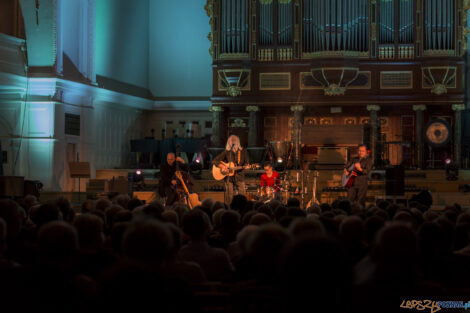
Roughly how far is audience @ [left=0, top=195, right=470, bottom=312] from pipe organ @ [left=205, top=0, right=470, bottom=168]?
12785mm

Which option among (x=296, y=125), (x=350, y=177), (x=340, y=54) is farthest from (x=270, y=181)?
(x=340, y=54)

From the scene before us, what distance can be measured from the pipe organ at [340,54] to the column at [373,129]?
0.08 metres

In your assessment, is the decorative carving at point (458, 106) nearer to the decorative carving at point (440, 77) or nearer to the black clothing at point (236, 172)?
the decorative carving at point (440, 77)

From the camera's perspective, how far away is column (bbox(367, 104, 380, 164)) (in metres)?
17.9

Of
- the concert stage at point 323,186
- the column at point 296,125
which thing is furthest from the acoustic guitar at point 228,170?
the column at point 296,125

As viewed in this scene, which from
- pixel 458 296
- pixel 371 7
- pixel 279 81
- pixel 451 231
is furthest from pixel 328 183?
pixel 458 296

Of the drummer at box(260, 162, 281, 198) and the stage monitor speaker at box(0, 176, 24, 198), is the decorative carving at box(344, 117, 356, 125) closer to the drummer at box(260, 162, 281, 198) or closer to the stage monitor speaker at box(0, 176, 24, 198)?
the drummer at box(260, 162, 281, 198)

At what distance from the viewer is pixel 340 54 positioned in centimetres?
1786

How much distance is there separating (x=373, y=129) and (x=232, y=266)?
551 inches

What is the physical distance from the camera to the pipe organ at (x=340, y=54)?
1784cm

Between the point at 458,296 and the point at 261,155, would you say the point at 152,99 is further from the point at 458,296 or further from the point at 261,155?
the point at 458,296

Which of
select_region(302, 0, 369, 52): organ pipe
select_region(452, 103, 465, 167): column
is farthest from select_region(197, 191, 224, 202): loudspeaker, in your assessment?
select_region(452, 103, 465, 167): column

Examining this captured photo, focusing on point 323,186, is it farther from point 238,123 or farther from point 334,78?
point 238,123

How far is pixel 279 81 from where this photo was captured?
18.5 m
